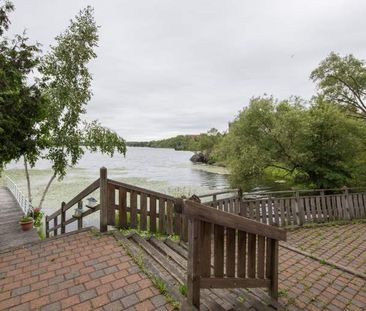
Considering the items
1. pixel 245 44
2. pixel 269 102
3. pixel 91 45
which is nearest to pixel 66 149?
pixel 91 45

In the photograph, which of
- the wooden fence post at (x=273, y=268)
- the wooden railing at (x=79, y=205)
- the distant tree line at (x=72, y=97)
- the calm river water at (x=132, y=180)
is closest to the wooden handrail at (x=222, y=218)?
the wooden fence post at (x=273, y=268)

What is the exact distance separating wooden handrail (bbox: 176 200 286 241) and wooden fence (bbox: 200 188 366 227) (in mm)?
3819

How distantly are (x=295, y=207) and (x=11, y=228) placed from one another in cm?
939

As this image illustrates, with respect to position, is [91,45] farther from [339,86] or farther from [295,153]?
[339,86]

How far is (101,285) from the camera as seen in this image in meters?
2.77

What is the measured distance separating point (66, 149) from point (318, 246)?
26.8ft

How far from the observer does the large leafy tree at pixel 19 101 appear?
4.51 metres

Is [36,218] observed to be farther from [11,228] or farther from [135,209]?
[135,209]

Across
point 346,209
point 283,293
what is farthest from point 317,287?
point 346,209

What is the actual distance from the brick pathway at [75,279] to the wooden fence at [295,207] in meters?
3.67

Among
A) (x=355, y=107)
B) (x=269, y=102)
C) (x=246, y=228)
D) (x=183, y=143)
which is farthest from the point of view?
(x=183, y=143)

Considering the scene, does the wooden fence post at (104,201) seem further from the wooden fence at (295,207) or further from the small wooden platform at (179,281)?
the wooden fence at (295,207)

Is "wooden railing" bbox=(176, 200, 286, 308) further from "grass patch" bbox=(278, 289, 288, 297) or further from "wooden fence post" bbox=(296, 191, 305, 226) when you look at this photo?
"wooden fence post" bbox=(296, 191, 305, 226)

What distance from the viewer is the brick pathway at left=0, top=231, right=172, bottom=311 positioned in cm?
246
